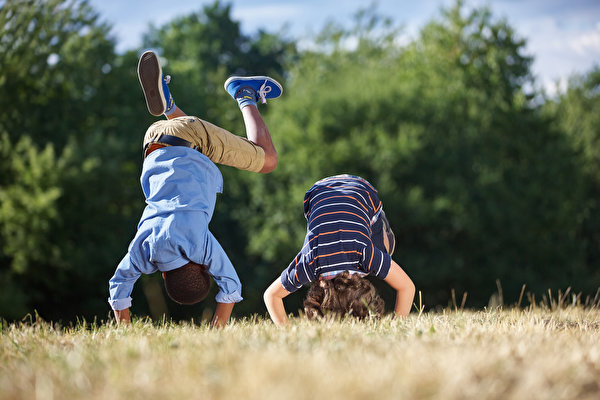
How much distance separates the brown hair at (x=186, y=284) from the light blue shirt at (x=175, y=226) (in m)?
0.06

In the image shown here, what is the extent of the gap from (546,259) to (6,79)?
19505 millimetres

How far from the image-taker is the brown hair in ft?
12.1

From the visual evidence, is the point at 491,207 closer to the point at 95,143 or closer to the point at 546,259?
the point at 546,259

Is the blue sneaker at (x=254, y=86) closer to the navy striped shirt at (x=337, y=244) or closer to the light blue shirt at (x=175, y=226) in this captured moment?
the light blue shirt at (x=175, y=226)

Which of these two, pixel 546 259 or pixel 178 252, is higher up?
pixel 178 252

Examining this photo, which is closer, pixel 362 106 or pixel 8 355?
pixel 8 355

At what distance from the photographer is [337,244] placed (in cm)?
400

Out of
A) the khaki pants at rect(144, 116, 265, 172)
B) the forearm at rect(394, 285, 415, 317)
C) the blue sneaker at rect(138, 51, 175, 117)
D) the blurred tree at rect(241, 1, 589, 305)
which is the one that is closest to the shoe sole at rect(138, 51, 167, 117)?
the blue sneaker at rect(138, 51, 175, 117)

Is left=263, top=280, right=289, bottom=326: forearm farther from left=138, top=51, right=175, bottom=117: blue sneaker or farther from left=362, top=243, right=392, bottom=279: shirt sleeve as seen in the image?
left=138, top=51, right=175, bottom=117: blue sneaker

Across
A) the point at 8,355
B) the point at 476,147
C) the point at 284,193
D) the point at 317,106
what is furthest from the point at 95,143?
the point at 8,355

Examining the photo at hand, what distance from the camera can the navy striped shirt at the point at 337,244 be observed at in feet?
12.9

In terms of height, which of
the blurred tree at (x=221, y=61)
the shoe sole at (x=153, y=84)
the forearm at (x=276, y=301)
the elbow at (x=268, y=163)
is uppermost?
the blurred tree at (x=221, y=61)

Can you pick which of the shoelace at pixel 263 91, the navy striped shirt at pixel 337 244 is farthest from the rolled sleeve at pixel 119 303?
the shoelace at pixel 263 91

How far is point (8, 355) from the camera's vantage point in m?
2.66
